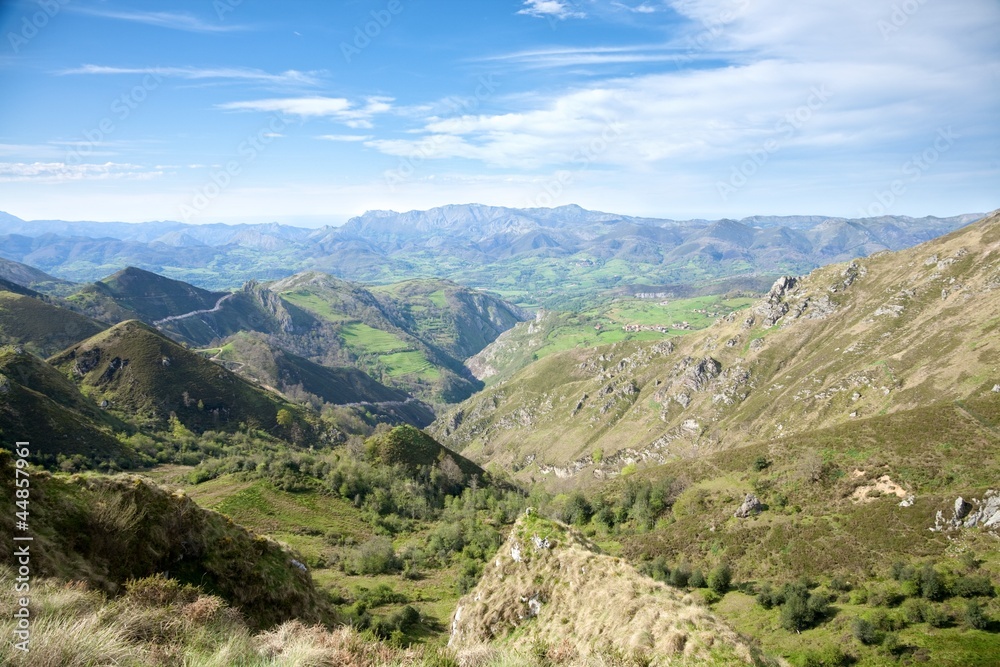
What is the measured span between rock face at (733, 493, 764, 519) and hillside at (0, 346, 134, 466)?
117m

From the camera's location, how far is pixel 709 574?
55906mm

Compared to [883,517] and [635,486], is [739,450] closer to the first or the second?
[635,486]

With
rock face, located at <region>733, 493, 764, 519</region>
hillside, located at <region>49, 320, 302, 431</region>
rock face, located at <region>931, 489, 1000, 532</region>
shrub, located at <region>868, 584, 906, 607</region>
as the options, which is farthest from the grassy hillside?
hillside, located at <region>49, 320, 302, 431</region>

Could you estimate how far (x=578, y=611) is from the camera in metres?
29.3

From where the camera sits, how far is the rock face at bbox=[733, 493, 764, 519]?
6697 cm

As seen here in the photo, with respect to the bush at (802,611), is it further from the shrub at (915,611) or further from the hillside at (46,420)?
the hillside at (46,420)

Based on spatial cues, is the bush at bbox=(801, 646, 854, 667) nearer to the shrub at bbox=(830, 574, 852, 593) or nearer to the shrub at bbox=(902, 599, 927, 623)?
the shrub at bbox=(902, 599, 927, 623)

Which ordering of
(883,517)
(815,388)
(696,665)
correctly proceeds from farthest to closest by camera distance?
(815,388) → (883,517) → (696,665)

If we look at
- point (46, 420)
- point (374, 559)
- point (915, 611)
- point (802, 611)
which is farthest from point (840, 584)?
point (46, 420)

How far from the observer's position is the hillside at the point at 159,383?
14488cm

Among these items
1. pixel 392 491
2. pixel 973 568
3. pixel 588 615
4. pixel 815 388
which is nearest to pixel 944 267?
pixel 815 388

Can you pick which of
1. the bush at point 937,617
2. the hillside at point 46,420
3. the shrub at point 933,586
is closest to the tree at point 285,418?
the hillside at point 46,420

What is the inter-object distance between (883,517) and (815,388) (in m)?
121

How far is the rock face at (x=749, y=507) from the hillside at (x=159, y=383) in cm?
13976
